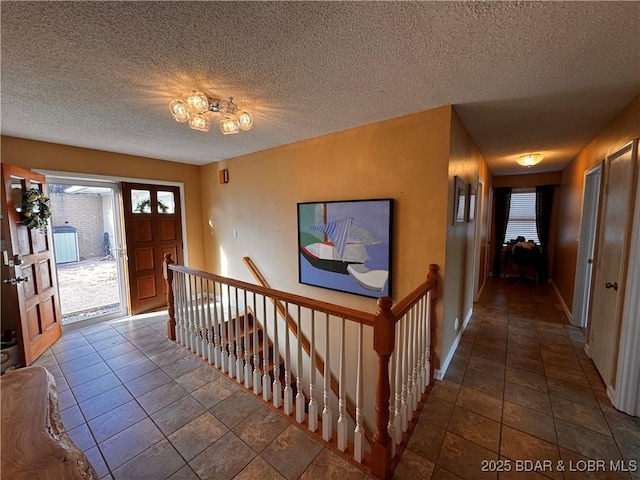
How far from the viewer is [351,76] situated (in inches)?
64.9

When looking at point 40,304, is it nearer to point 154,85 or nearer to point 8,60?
point 8,60

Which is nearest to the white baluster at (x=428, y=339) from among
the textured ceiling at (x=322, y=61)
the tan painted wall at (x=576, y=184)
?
the textured ceiling at (x=322, y=61)

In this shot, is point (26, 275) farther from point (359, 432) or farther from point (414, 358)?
point (414, 358)

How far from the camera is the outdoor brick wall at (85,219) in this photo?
3596mm

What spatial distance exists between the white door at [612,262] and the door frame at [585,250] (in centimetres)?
74

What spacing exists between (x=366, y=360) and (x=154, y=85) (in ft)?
9.91

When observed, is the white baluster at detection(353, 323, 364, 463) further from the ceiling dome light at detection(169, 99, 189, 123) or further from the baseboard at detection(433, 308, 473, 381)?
the ceiling dome light at detection(169, 99, 189, 123)

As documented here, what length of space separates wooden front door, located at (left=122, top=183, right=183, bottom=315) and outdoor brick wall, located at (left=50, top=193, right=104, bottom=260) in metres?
0.56

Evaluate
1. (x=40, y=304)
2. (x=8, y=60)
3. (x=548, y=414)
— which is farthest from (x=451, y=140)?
(x=40, y=304)

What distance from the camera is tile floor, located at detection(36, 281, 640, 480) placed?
147 centimetres

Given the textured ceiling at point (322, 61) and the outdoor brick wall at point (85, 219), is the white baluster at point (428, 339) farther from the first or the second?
the outdoor brick wall at point (85, 219)

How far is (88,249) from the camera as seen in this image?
12.8 feet

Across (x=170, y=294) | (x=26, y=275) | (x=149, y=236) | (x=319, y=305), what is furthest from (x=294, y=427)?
(x=149, y=236)

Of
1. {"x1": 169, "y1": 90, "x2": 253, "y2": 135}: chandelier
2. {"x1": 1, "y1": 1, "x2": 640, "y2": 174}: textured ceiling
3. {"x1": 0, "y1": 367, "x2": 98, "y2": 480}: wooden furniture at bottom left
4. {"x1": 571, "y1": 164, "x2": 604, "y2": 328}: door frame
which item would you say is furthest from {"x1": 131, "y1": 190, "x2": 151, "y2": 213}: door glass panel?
{"x1": 571, "y1": 164, "x2": 604, "y2": 328}: door frame
